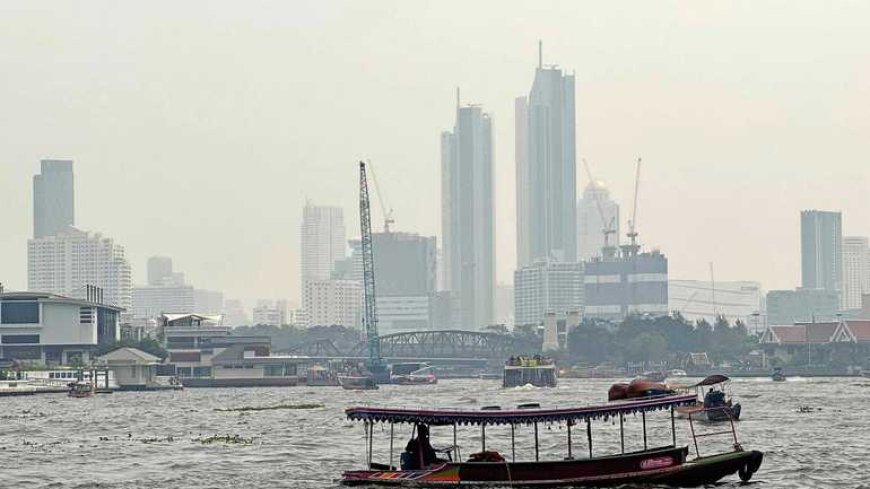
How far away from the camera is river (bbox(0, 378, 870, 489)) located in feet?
250

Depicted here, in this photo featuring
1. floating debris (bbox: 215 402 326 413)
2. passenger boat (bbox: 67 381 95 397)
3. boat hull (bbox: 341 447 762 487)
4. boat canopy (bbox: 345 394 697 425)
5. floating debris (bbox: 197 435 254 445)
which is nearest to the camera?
boat hull (bbox: 341 447 762 487)

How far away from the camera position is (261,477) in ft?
250

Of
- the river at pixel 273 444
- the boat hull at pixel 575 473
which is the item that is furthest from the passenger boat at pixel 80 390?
the boat hull at pixel 575 473

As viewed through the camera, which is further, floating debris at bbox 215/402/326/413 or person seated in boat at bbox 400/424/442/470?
floating debris at bbox 215/402/326/413

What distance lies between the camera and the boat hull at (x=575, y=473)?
64.8 meters

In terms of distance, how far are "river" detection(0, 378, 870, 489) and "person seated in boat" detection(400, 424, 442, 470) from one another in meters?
4.75

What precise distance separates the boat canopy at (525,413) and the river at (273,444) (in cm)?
508

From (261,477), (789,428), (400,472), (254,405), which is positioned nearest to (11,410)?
(254,405)

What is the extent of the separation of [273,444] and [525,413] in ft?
111

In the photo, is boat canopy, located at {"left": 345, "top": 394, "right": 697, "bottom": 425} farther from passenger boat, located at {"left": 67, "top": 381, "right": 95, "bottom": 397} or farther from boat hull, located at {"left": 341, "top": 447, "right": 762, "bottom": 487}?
passenger boat, located at {"left": 67, "top": 381, "right": 95, "bottom": 397}

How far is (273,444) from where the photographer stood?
97250 mm

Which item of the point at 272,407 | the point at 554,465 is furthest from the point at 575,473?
the point at 272,407

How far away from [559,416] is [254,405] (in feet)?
329

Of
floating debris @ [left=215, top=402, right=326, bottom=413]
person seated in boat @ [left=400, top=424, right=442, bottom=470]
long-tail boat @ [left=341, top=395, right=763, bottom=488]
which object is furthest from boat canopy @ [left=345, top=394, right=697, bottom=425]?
floating debris @ [left=215, top=402, right=326, bottom=413]
